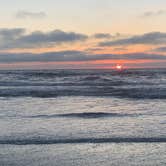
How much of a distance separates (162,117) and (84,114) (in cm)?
314

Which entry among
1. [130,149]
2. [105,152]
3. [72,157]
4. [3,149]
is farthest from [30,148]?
[130,149]

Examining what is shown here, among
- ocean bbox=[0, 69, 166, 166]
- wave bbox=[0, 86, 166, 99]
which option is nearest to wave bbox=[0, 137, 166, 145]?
ocean bbox=[0, 69, 166, 166]

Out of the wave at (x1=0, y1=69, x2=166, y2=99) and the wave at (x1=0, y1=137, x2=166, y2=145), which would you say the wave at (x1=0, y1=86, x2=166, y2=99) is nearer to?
the wave at (x1=0, y1=69, x2=166, y2=99)

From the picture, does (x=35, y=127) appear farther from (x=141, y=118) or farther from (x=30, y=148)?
(x=141, y=118)

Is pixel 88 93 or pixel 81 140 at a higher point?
pixel 81 140

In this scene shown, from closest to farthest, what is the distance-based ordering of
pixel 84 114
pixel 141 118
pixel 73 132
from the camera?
1. pixel 73 132
2. pixel 141 118
3. pixel 84 114

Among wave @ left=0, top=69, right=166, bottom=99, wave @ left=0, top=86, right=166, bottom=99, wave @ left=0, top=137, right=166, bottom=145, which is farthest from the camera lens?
wave @ left=0, top=69, right=166, bottom=99

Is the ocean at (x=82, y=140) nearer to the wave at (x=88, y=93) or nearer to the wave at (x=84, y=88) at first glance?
the wave at (x=88, y=93)

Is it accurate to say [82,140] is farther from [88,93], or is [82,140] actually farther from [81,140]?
[88,93]

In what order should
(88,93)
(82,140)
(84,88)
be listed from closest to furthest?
(82,140)
(88,93)
(84,88)

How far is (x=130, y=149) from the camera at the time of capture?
8.26 m

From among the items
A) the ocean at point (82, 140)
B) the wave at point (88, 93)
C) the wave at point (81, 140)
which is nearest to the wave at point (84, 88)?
the wave at point (88, 93)

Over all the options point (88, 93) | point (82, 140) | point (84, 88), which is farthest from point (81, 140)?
point (84, 88)

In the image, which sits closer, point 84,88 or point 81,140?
point 81,140
